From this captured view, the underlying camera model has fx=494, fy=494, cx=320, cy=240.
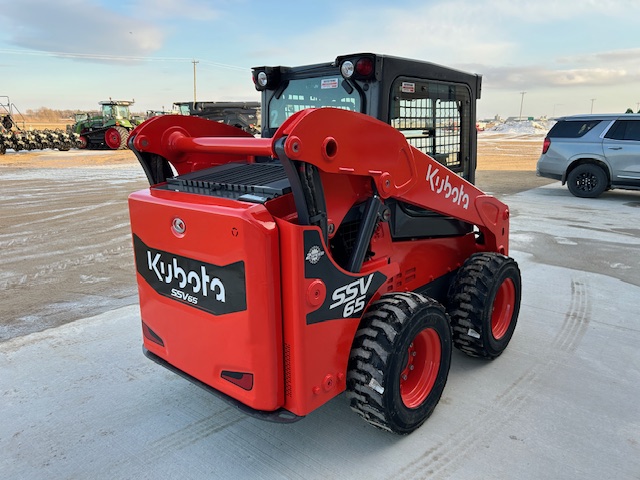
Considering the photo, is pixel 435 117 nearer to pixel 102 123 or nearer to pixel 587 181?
pixel 587 181

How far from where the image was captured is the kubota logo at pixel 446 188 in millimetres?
2973

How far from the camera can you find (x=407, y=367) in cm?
289

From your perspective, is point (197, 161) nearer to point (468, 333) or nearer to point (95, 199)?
point (468, 333)

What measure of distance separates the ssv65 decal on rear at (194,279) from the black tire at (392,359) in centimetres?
72

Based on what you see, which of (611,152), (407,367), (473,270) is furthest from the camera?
(611,152)

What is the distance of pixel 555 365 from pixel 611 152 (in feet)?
28.8

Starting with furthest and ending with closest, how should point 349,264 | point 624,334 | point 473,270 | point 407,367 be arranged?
point 624,334 < point 473,270 < point 407,367 < point 349,264

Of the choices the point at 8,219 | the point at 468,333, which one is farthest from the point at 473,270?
the point at 8,219

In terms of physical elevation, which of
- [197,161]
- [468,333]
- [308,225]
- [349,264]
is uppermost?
[197,161]

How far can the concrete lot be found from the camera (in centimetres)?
255

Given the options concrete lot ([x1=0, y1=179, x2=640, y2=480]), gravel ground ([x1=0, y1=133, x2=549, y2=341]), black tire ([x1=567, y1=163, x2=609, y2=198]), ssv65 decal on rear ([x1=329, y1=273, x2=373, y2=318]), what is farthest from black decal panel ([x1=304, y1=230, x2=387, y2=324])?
black tire ([x1=567, y1=163, x2=609, y2=198])

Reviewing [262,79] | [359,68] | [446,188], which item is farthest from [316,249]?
[262,79]

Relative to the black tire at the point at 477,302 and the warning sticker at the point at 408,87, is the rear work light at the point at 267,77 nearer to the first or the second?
the warning sticker at the point at 408,87

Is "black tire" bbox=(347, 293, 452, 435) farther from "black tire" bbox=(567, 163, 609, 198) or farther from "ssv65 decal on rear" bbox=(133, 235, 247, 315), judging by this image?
"black tire" bbox=(567, 163, 609, 198)
